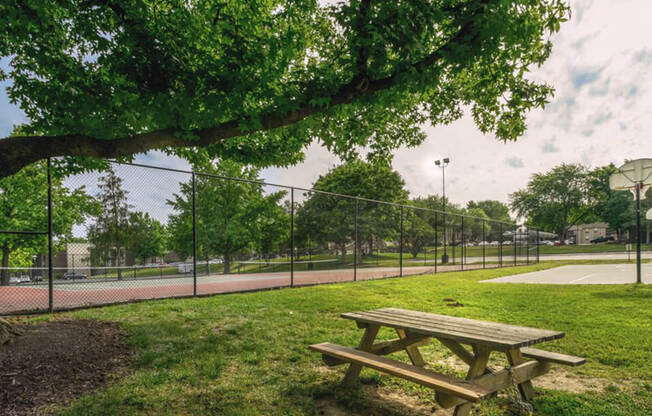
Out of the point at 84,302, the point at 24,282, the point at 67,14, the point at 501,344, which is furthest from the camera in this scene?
the point at 24,282

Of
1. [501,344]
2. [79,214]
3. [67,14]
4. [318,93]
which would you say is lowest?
[501,344]

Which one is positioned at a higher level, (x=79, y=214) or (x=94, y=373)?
(x=79, y=214)

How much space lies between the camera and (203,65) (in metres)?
4.74

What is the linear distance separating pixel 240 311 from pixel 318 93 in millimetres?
4455

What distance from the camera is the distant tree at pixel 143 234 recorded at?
8070mm

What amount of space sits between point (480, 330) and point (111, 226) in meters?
7.97

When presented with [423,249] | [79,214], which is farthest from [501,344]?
[423,249]

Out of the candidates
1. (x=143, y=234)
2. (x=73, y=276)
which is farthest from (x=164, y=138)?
(x=73, y=276)

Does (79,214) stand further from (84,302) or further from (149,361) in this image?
(149,361)

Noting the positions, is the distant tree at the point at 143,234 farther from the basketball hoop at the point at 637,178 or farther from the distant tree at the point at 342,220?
the basketball hoop at the point at 637,178

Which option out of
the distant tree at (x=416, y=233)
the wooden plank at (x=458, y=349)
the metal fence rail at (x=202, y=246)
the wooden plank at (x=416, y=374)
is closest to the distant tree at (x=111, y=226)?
the metal fence rail at (x=202, y=246)

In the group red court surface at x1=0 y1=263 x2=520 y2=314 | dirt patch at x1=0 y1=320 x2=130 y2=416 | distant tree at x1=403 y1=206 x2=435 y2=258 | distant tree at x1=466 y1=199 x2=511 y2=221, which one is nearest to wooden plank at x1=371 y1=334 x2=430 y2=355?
dirt patch at x1=0 y1=320 x2=130 y2=416

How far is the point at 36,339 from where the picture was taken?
4273mm

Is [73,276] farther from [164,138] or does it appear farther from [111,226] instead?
[164,138]
